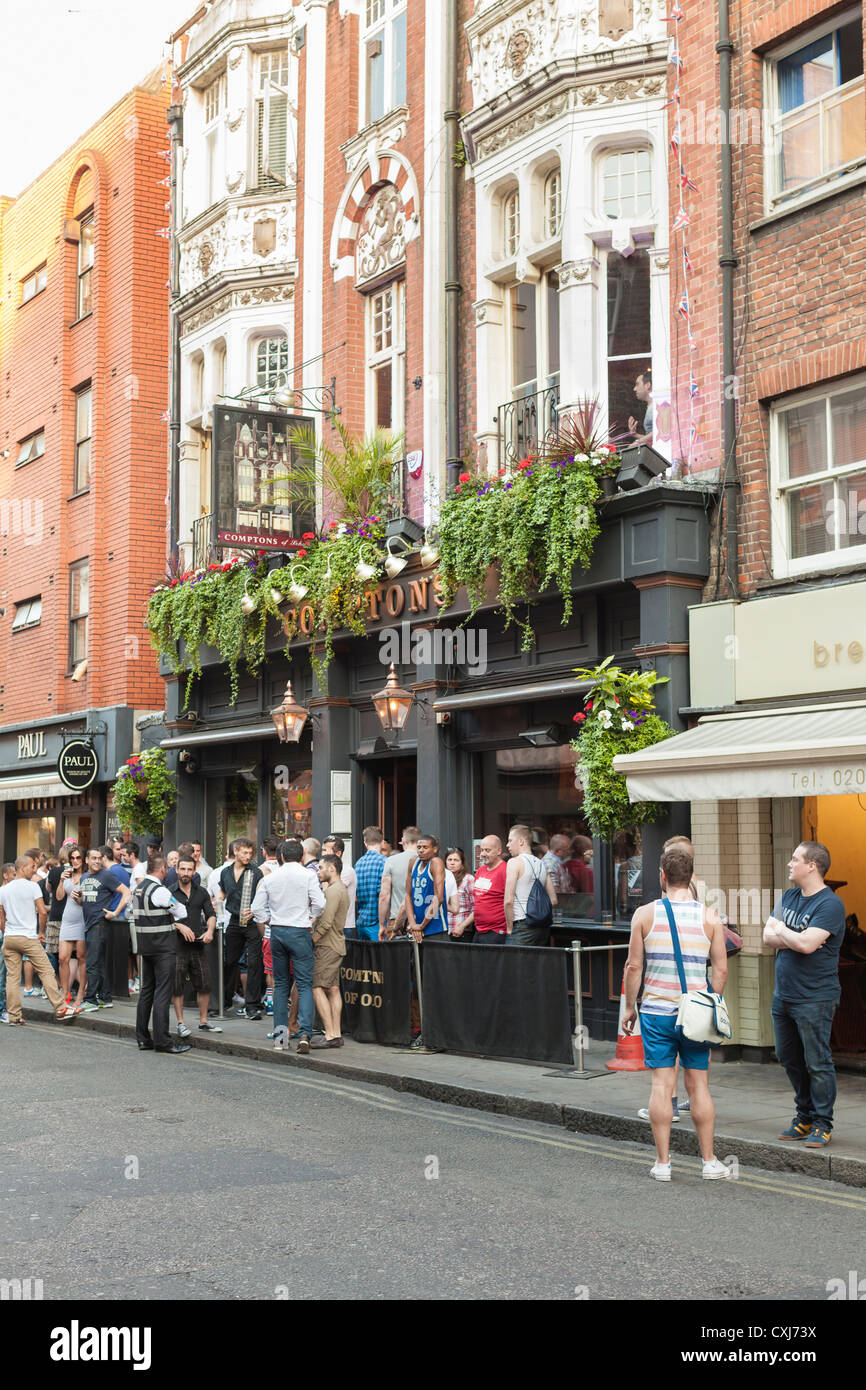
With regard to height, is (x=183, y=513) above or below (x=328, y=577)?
above

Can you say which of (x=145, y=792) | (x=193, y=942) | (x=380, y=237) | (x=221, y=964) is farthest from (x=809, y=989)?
(x=145, y=792)

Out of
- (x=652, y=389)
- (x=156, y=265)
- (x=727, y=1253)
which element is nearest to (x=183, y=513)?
(x=156, y=265)

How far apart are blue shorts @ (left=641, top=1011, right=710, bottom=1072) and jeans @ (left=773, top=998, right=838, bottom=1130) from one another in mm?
1080

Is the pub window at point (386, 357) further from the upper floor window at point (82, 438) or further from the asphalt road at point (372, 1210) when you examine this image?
the asphalt road at point (372, 1210)

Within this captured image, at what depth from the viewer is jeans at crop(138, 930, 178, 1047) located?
1368cm

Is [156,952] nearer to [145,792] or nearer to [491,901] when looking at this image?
[491,901]

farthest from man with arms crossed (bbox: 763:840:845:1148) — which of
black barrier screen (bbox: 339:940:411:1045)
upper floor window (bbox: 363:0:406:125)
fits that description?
upper floor window (bbox: 363:0:406:125)

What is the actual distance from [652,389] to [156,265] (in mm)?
13741

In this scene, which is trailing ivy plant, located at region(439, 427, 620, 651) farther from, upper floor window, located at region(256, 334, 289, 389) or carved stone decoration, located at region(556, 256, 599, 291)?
upper floor window, located at region(256, 334, 289, 389)

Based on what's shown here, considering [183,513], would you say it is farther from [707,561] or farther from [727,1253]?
[727,1253]

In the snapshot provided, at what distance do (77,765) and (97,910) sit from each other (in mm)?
6808

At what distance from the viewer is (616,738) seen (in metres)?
12.8

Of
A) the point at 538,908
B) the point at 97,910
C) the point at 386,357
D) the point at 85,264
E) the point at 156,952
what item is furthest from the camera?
the point at 85,264
